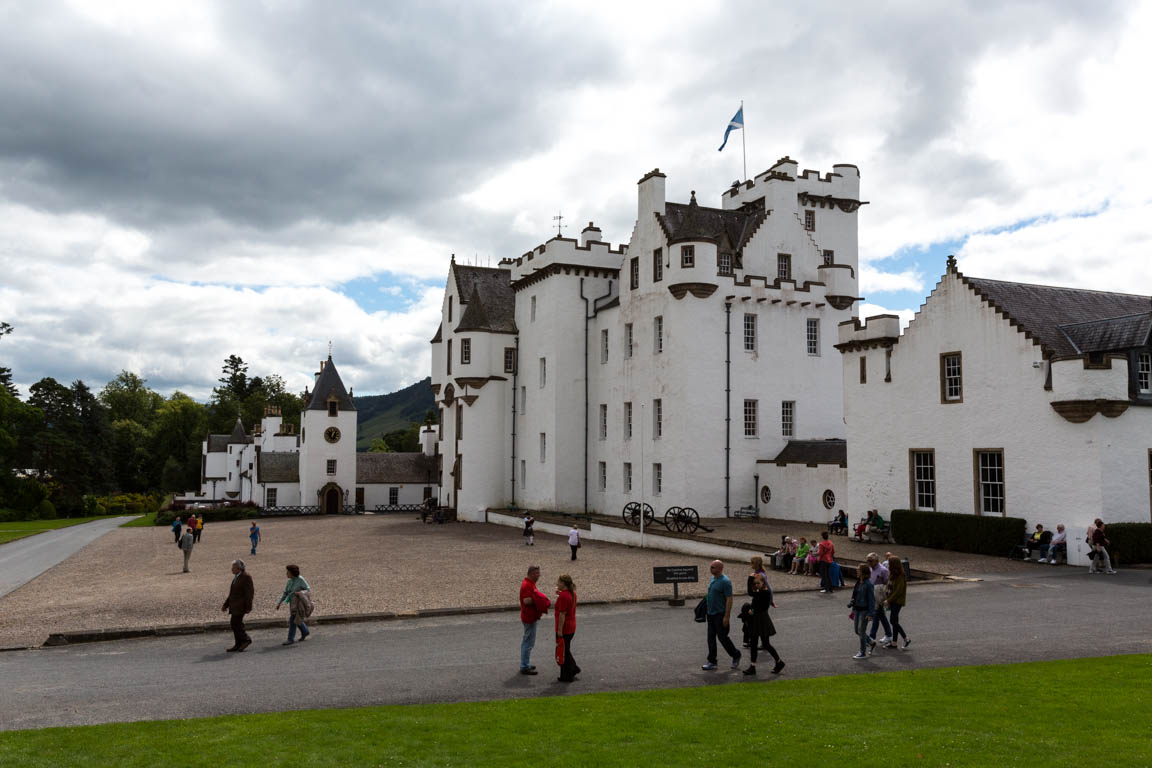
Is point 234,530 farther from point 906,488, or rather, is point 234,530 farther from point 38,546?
point 906,488

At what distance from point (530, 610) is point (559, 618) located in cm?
58

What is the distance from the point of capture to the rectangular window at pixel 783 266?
4388cm

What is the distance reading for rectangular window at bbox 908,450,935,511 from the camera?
3027 cm

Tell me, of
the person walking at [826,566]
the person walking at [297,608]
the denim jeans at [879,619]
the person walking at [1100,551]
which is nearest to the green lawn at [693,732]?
the denim jeans at [879,619]

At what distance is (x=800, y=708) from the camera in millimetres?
10969

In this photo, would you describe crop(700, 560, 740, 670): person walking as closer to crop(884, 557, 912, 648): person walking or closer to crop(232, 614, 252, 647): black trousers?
crop(884, 557, 912, 648): person walking

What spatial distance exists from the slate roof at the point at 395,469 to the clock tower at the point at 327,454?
232 centimetres

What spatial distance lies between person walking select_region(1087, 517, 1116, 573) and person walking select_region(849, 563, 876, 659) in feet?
42.2

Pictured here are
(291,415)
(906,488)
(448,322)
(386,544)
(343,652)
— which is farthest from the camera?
(291,415)

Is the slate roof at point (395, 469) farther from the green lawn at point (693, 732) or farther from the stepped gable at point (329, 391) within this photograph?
the green lawn at point (693, 732)

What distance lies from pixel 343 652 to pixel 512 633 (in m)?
3.45

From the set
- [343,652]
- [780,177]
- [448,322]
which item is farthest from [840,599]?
[448,322]

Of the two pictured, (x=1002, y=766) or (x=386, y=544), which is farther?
(x=386, y=544)

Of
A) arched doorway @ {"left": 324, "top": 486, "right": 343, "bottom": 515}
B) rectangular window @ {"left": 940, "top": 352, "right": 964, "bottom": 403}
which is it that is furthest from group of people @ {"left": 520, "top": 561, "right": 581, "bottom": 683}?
arched doorway @ {"left": 324, "top": 486, "right": 343, "bottom": 515}
